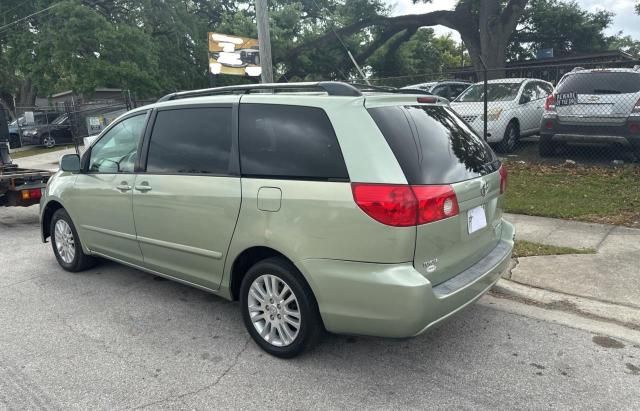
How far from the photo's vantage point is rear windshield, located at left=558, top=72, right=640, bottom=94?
8.09 meters

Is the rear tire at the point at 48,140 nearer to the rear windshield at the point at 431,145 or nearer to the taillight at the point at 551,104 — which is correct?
the taillight at the point at 551,104

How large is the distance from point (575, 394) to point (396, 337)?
1.08m

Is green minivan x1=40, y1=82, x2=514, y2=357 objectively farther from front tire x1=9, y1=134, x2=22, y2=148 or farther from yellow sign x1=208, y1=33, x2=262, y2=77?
front tire x1=9, y1=134, x2=22, y2=148

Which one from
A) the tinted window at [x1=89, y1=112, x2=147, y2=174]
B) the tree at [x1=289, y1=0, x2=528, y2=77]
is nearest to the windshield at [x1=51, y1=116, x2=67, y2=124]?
the tree at [x1=289, y1=0, x2=528, y2=77]

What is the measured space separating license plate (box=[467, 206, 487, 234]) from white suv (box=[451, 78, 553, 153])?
7.29m

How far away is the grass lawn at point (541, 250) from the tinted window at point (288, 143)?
2934 millimetres

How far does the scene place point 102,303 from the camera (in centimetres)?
436

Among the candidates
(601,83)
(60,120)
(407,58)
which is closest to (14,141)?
(60,120)

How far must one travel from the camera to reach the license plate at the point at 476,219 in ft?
10.2

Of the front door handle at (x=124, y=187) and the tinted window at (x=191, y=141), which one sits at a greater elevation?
the tinted window at (x=191, y=141)

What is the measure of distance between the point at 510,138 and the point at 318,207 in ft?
28.9

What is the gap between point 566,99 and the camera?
28.4 feet

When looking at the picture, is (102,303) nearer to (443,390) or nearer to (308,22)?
(443,390)

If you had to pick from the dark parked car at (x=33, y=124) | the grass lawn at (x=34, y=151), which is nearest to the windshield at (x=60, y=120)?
the dark parked car at (x=33, y=124)
